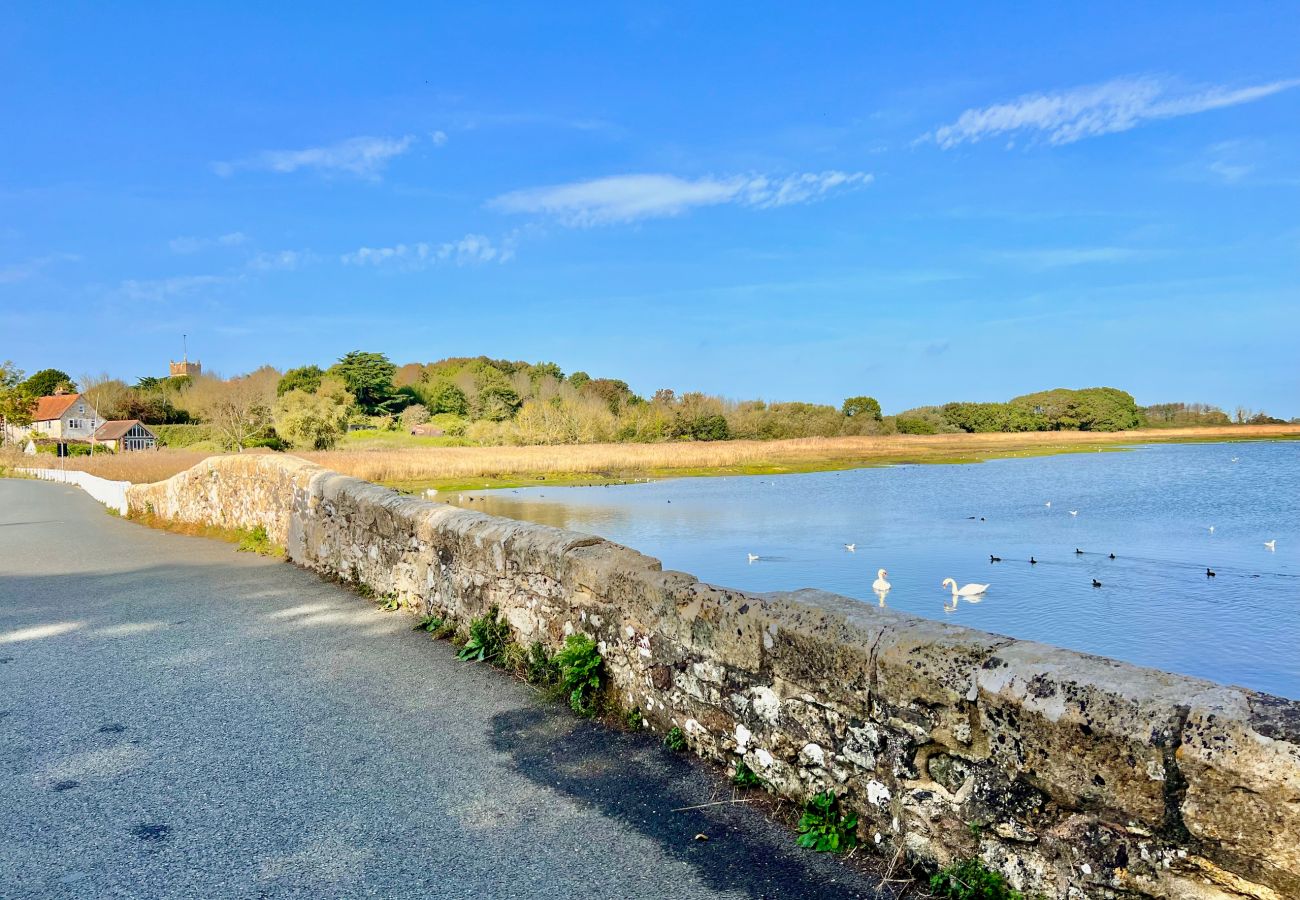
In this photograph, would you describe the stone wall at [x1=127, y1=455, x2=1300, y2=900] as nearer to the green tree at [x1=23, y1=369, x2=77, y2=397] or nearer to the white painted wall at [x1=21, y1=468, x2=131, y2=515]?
the white painted wall at [x1=21, y1=468, x2=131, y2=515]

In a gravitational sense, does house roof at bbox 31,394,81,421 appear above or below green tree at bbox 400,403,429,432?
above

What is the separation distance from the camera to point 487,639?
5.72 m

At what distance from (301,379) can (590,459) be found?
172 ft

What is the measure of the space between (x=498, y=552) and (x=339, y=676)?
1331 millimetres

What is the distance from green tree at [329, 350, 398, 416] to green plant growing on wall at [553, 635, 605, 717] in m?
78.8

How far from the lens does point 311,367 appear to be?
85.4m

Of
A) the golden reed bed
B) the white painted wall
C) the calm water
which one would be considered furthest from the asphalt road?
the golden reed bed

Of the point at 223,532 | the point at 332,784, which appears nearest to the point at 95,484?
the point at 223,532

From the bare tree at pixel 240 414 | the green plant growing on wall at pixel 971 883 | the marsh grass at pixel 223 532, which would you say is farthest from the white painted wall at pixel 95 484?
the bare tree at pixel 240 414

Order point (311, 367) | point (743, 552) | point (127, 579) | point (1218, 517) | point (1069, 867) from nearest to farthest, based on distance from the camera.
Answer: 1. point (1069, 867)
2. point (127, 579)
3. point (743, 552)
4. point (1218, 517)
5. point (311, 367)

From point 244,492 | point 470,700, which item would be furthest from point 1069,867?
point 244,492

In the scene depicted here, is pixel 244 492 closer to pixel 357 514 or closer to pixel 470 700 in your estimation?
pixel 357 514

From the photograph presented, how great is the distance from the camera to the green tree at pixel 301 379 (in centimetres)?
8238

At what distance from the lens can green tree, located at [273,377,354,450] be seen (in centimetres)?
5212
